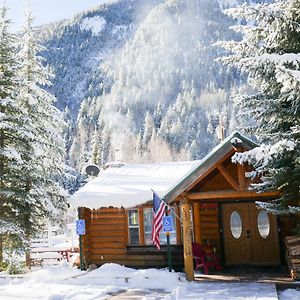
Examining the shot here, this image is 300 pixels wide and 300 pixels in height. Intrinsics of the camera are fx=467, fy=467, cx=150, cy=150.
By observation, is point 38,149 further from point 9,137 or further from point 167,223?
point 167,223

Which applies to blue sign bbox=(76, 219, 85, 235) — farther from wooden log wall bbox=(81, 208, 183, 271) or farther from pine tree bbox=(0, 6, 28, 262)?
pine tree bbox=(0, 6, 28, 262)

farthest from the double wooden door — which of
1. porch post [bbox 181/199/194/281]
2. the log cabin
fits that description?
porch post [bbox 181/199/194/281]

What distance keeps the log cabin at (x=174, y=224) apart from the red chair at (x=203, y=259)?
56cm

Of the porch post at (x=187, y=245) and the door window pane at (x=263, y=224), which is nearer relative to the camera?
the porch post at (x=187, y=245)

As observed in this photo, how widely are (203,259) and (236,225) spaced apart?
2.24 meters

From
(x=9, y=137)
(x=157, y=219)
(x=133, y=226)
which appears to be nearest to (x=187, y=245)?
(x=157, y=219)

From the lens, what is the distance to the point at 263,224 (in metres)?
16.8

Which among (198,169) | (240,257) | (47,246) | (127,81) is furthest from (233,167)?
(127,81)

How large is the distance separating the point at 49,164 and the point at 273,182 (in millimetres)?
12146

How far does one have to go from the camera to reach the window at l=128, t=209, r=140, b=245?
17.9m

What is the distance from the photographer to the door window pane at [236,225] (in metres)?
16.9

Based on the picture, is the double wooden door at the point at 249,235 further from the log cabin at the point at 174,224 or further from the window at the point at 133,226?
the window at the point at 133,226

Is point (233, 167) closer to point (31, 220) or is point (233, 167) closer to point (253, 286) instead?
point (253, 286)

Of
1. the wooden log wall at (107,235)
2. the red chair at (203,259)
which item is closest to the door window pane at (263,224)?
the red chair at (203,259)
